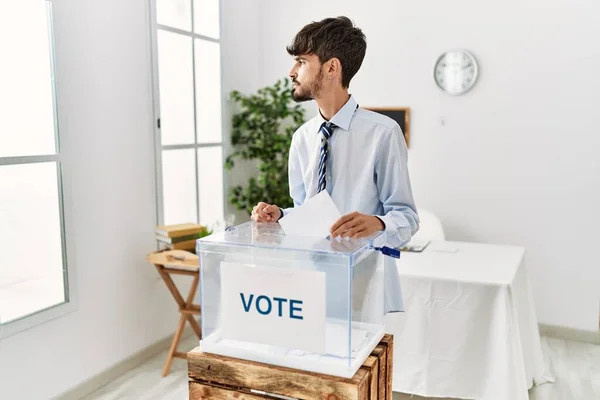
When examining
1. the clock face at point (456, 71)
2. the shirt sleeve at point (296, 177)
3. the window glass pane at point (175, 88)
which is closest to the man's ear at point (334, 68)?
the shirt sleeve at point (296, 177)

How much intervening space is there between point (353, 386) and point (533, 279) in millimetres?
3222

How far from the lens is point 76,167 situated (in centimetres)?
297

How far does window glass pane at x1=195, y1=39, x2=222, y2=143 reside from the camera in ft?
13.1

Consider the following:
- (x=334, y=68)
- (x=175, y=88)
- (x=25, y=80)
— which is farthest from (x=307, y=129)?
(x=175, y=88)

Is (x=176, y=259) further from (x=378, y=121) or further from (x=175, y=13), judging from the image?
(x=378, y=121)

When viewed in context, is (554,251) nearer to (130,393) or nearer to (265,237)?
(130,393)

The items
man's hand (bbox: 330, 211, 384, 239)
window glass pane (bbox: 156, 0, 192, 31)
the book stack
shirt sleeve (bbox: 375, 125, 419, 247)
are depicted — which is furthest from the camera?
window glass pane (bbox: 156, 0, 192, 31)

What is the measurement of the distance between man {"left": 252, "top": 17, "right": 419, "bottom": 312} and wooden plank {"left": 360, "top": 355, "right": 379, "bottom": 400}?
1.01ft

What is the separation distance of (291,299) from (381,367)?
31cm

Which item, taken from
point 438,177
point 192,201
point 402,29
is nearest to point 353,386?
point 192,201

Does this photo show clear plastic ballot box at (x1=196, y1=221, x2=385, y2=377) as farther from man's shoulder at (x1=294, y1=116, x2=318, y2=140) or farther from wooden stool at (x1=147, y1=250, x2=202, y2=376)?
wooden stool at (x1=147, y1=250, x2=202, y2=376)

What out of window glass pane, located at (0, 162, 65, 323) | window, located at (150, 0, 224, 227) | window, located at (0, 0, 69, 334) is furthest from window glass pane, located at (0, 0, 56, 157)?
window, located at (150, 0, 224, 227)

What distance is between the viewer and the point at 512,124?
13.1 feet

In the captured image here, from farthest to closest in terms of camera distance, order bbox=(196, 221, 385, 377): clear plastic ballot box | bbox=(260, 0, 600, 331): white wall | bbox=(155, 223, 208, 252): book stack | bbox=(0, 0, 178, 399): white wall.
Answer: bbox=(260, 0, 600, 331): white wall
bbox=(155, 223, 208, 252): book stack
bbox=(0, 0, 178, 399): white wall
bbox=(196, 221, 385, 377): clear plastic ballot box
